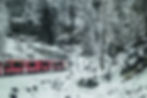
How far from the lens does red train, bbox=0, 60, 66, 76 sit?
1461 mm

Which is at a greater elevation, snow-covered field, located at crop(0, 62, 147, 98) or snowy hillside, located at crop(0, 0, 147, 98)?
snowy hillside, located at crop(0, 0, 147, 98)

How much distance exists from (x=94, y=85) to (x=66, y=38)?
39cm

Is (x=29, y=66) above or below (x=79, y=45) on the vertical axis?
below

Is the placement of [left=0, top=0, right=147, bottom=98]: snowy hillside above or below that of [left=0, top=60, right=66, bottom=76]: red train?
above

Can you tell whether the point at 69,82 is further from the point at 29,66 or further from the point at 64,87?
the point at 29,66

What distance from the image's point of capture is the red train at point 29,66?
1461mm

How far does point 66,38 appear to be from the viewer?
67.6 inches

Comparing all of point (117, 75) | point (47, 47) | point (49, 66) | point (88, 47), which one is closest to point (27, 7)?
point (47, 47)

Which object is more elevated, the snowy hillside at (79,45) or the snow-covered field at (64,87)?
the snowy hillside at (79,45)

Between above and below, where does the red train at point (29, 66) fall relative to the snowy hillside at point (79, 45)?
below

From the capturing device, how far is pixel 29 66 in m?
1.55

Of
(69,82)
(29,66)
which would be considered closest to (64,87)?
(69,82)

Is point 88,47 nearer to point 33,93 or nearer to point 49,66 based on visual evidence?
point 49,66

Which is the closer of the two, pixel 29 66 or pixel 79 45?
pixel 29 66
